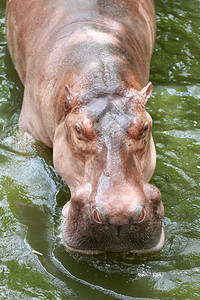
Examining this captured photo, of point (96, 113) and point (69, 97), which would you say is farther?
point (69, 97)

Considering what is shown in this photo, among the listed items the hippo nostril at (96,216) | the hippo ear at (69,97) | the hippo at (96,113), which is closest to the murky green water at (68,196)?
the hippo at (96,113)

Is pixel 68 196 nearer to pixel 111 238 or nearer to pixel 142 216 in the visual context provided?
pixel 111 238

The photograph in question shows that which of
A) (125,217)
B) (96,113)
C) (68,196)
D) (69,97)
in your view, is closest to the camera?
(125,217)

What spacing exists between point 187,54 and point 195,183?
2659 millimetres

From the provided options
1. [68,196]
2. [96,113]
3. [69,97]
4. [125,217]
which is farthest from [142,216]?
[68,196]

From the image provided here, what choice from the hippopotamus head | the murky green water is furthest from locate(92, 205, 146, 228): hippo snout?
the murky green water

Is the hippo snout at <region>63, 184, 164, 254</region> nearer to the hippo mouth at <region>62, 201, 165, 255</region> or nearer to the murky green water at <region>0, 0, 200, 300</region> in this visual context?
the hippo mouth at <region>62, 201, 165, 255</region>

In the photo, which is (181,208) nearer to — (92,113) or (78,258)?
(78,258)

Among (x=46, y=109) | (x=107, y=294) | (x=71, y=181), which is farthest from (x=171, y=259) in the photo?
(x=46, y=109)

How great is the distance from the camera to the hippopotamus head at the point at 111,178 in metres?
3.31

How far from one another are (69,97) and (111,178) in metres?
0.91

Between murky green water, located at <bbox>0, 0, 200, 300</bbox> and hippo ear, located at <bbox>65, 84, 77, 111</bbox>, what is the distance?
1006 millimetres

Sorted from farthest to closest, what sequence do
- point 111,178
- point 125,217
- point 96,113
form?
1. point 96,113
2. point 111,178
3. point 125,217

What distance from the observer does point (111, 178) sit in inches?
133
